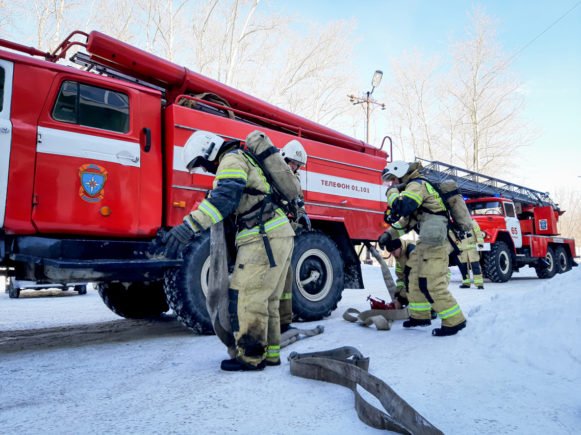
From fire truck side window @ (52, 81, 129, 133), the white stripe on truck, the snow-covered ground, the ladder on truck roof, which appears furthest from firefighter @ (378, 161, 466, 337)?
the ladder on truck roof

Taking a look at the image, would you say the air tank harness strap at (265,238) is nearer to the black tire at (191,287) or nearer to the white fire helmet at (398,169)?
the black tire at (191,287)

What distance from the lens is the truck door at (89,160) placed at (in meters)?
3.47

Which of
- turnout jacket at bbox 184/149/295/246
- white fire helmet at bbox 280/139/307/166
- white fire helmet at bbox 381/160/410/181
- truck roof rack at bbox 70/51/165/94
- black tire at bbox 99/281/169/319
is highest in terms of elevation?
truck roof rack at bbox 70/51/165/94

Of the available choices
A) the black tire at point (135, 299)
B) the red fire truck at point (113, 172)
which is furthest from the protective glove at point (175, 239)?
the black tire at point (135, 299)

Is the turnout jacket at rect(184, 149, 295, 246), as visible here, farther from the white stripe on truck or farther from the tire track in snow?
the tire track in snow

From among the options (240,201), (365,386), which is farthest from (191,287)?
(365,386)

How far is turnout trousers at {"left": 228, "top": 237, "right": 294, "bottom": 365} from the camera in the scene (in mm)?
2939

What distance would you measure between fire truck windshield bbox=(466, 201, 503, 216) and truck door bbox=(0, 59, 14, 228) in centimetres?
1046

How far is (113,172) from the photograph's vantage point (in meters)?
3.78

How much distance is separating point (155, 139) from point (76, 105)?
71cm

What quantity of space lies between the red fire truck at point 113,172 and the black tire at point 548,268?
393 inches

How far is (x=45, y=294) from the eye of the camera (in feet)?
34.5

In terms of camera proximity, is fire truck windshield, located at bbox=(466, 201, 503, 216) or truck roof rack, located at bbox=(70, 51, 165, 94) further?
fire truck windshield, located at bbox=(466, 201, 503, 216)

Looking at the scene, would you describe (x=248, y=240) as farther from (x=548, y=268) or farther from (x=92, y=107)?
(x=548, y=268)
